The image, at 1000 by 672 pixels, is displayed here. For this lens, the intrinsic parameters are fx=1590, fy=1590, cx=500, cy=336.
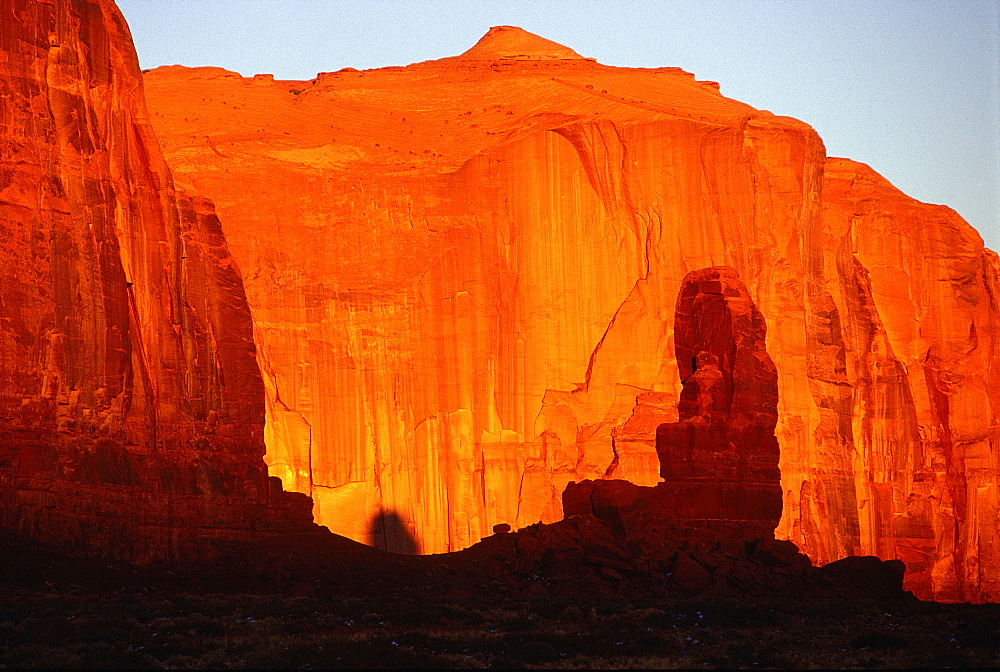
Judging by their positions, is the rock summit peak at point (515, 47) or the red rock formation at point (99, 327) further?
the rock summit peak at point (515, 47)

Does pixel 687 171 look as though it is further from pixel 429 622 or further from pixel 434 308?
pixel 429 622

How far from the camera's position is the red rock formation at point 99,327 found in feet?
119

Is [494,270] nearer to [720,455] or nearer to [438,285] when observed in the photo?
[438,285]

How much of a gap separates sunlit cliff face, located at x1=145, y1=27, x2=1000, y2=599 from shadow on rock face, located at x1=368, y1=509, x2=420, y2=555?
78 mm

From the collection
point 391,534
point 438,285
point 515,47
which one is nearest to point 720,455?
point 391,534

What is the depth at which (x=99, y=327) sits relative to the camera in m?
38.4

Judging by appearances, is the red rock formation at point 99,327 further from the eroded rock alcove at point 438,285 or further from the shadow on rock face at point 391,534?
the shadow on rock face at point 391,534

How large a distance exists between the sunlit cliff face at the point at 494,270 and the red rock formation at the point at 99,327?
750cm

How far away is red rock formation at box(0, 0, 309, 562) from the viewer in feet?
119

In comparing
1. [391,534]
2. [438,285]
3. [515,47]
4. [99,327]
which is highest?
[515,47]

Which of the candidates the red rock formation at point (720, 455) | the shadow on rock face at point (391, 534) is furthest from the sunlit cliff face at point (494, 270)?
the red rock formation at point (720, 455)

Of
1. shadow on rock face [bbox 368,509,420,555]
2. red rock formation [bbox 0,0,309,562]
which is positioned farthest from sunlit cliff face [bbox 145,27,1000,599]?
red rock formation [bbox 0,0,309,562]

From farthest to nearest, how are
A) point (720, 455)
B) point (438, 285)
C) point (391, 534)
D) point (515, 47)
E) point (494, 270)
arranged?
point (515, 47)
point (494, 270)
point (438, 285)
point (391, 534)
point (720, 455)

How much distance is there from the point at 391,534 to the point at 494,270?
32.3ft
